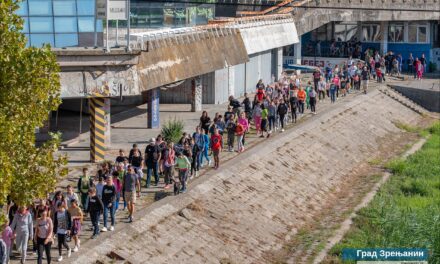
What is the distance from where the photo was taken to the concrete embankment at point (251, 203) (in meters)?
25.1

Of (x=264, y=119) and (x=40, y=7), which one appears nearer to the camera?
(x=40, y=7)

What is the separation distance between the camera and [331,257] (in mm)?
27484

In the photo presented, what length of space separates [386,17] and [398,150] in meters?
22.4

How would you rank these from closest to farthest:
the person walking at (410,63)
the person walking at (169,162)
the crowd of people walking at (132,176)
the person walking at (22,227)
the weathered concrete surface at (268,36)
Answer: the person walking at (22,227), the crowd of people walking at (132,176), the person walking at (169,162), the weathered concrete surface at (268,36), the person walking at (410,63)

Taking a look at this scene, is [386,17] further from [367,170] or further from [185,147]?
[185,147]

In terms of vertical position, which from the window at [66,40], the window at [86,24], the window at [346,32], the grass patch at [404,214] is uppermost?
the window at [86,24]

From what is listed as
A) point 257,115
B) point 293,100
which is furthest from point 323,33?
point 257,115

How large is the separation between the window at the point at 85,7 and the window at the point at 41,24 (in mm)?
1141

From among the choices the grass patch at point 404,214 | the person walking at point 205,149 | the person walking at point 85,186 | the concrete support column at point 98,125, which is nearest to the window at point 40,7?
the concrete support column at point 98,125

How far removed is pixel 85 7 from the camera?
3531cm

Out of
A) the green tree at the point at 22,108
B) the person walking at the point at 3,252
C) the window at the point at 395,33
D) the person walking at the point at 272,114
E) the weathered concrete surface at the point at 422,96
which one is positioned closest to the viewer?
the green tree at the point at 22,108

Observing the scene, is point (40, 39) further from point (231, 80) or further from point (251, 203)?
point (231, 80)

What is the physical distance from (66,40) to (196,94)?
9.85 m

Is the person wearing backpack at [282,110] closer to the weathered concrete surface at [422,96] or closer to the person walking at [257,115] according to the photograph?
the person walking at [257,115]
